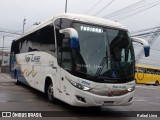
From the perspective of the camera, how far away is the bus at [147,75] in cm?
4641

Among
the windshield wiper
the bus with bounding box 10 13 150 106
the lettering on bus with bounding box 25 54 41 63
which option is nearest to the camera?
the bus with bounding box 10 13 150 106

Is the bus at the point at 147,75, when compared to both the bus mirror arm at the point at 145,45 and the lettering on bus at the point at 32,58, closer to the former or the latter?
the lettering on bus at the point at 32,58

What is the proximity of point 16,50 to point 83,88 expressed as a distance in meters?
12.9

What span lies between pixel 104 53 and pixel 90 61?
1.95 feet

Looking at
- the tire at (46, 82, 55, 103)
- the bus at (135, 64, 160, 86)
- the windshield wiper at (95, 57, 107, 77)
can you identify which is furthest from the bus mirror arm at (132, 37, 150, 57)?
the bus at (135, 64, 160, 86)

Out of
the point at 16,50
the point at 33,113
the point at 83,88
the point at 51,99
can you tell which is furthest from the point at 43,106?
the point at 16,50

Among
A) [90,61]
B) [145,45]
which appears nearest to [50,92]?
[90,61]

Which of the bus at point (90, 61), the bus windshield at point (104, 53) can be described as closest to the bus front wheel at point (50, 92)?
the bus at point (90, 61)

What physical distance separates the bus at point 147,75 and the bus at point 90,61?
112 ft

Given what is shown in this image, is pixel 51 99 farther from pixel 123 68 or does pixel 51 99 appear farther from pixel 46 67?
pixel 123 68

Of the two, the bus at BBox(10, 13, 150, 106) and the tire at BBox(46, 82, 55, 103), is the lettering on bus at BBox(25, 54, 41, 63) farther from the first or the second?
the bus at BBox(10, 13, 150, 106)

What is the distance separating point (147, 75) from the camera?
4734cm

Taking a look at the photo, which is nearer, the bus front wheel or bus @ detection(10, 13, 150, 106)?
bus @ detection(10, 13, 150, 106)

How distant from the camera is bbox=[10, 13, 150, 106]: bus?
10.7 metres
